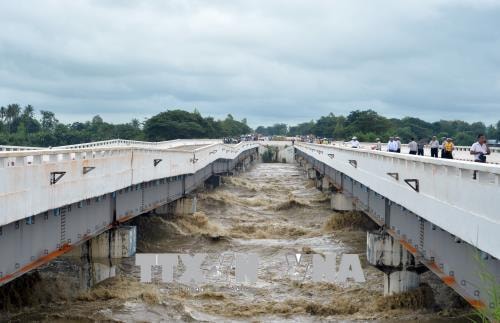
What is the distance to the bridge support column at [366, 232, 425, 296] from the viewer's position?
71.8ft

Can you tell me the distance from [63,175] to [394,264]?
12.0 m

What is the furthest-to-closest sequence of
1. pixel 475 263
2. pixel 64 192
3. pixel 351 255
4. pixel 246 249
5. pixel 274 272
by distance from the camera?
1. pixel 246 249
2. pixel 351 255
3. pixel 274 272
4. pixel 64 192
5. pixel 475 263

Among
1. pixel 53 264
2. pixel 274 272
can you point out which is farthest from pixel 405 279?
pixel 53 264

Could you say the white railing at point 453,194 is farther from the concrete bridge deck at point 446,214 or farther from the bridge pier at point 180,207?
the bridge pier at point 180,207

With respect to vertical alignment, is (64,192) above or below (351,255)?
above

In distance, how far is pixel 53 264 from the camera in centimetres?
2744

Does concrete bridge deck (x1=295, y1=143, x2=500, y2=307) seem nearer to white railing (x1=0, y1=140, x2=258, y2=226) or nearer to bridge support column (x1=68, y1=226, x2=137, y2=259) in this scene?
bridge support column (x1=68, y1=226, x2=137, y2=259)

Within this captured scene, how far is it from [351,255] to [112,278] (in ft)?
39.2

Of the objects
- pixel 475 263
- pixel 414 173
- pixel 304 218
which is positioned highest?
pixel 414 173

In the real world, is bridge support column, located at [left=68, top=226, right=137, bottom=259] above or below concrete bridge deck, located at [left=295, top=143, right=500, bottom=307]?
below

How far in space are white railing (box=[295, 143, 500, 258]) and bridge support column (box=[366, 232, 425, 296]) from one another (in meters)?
2.06

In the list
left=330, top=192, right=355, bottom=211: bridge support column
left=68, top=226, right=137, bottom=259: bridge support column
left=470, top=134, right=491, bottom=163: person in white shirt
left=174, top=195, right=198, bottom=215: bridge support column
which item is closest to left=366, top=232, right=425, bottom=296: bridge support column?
left=470, top=134, right=491, bottom=163: person in white shirt

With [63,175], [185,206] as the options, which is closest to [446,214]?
[63,175]

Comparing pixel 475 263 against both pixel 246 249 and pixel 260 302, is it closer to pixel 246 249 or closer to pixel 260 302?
pixel 260 302
